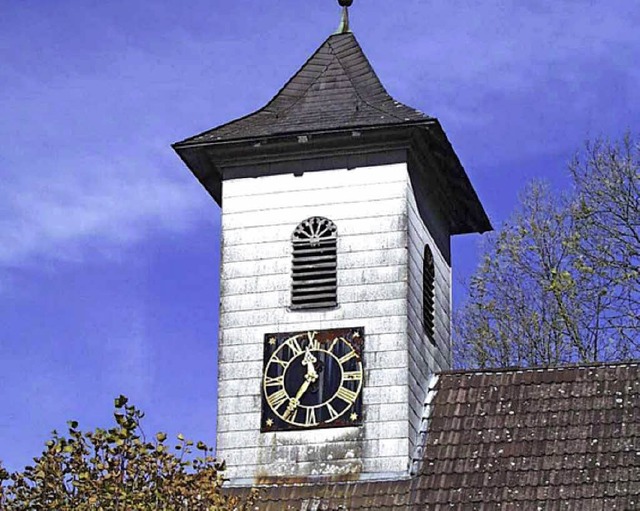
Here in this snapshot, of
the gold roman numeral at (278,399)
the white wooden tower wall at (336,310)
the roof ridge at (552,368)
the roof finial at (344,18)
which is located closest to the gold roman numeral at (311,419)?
the white wooden tower wall at (336,310)

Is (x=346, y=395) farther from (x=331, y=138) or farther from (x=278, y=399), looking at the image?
(x=331, y=138)

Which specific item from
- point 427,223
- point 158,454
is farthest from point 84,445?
point 427,223

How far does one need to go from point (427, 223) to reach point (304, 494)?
15.3 feet

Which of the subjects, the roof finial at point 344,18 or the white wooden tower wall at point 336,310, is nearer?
the white wooden tower wall at point 336,310

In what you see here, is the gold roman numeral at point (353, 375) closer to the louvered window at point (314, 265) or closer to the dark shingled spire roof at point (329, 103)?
the louvered window at point (314, 265)

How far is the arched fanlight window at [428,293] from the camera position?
2278 cm

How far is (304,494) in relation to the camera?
20.6m

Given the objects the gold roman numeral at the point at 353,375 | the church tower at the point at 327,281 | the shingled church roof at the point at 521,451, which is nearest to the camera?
the shingled church roof at the point at 521,451

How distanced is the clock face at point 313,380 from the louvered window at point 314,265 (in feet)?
1.66

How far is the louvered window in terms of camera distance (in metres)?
21.9

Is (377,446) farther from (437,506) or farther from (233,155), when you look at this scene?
(233,155)

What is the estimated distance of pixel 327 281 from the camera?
22000 mm

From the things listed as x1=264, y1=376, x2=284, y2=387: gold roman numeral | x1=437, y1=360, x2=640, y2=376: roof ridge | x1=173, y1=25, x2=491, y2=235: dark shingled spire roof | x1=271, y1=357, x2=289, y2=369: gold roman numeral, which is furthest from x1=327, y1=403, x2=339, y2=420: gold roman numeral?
x1=173, y1=25, x2=491, y2=235: dark shingled spire roof

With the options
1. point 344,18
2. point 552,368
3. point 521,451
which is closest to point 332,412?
point 521,451
